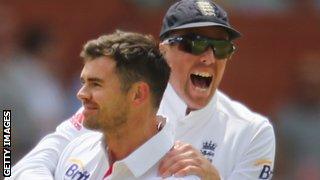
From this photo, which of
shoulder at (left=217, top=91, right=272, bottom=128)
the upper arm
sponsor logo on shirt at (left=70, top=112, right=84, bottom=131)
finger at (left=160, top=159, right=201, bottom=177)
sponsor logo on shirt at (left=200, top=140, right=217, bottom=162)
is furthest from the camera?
shoulder at (left=217, top=91, right=272, bottom=128)

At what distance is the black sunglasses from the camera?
4.46 metres

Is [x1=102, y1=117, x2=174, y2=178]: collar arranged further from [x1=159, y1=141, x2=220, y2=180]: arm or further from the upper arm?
the upper arm

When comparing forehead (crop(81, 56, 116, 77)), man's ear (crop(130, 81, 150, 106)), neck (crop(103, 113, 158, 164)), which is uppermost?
forehead (crop(81, 56, 116, 77))

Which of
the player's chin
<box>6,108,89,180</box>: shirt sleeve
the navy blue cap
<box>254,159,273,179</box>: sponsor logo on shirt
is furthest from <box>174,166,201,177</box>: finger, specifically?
the navy blue cap

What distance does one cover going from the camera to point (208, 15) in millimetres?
4445

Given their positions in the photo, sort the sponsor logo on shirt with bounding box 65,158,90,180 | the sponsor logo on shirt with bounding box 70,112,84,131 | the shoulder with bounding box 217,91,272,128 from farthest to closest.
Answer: the shoulder with bounding box 217,91,272,128
the sponsor logo on shirt with bounding box 70,112,84,131
the sponsor logo on shirt with bounding box 65,158,90,180

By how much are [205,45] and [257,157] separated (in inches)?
19.8

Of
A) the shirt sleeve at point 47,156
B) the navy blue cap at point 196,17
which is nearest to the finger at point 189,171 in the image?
the shirt sleeve at point 47,156

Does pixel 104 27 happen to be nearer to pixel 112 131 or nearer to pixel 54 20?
pixel 54 20

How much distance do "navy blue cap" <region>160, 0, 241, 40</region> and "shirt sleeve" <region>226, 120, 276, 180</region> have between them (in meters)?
0.41

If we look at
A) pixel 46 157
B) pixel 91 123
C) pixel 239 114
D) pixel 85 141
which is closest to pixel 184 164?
pixel 91 123

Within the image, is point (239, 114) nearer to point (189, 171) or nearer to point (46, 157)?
point (46, 157)

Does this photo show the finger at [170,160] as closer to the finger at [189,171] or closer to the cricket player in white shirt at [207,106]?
the finger at [189,171]

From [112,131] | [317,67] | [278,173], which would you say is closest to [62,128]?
[112,131]
